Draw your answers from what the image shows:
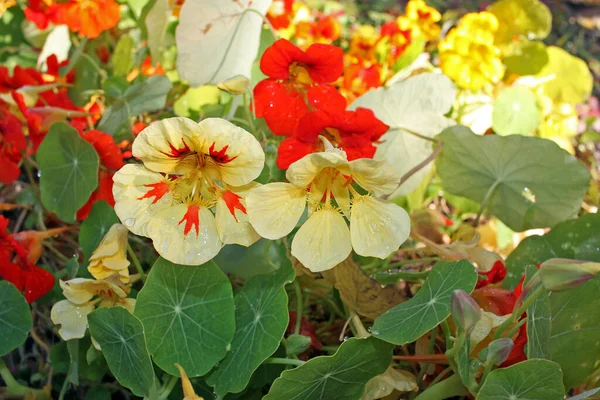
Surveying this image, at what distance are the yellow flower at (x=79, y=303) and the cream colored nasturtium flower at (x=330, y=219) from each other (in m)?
0.25

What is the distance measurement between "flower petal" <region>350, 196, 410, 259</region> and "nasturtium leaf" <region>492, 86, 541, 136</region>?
2.64 ft

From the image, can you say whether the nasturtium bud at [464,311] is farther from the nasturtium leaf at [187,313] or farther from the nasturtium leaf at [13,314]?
the nasturtium leaf at [13,314]

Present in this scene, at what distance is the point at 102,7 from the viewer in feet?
4.34

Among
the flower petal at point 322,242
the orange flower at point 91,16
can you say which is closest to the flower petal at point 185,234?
the flower petal at point 322,242

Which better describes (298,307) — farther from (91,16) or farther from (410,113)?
(91,16)

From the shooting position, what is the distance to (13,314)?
2.89ft

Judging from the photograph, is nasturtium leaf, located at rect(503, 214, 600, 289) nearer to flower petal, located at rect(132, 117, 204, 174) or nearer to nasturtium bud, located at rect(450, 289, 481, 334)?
nasturtium bud, located at rect(450, 289, 481, 334)

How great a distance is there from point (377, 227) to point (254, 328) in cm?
23

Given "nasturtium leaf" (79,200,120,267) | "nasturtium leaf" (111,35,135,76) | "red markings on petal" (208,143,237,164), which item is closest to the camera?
"red markings on petal" (208,143,237,164)

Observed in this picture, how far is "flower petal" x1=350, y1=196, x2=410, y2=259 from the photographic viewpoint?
0.73m

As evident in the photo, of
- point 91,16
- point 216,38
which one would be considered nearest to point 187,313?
point 216,38

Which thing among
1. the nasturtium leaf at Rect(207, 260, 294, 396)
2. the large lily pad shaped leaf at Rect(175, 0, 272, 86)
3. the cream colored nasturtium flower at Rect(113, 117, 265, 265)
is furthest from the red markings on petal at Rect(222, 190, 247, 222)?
the large lily pad shaped leaf at Rect(175, 0, 272, 86)

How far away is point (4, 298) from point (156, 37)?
2.13 ft

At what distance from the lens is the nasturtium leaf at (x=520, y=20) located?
1.59 metres
